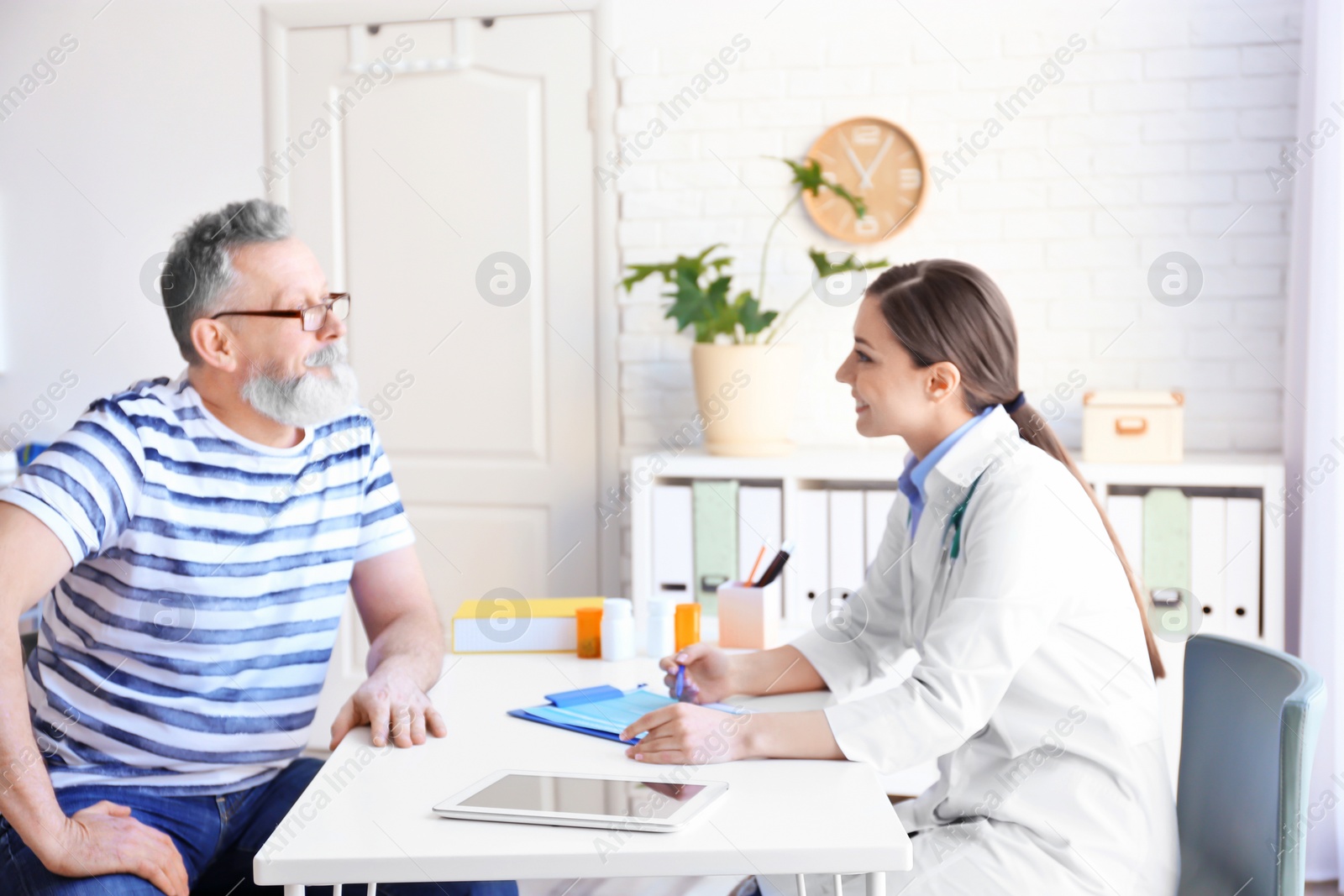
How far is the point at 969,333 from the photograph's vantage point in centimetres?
161

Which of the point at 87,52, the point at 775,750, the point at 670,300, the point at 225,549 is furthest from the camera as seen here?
the point at 87,52

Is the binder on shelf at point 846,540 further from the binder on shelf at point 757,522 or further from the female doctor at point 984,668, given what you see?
the female doctor at point 984,668

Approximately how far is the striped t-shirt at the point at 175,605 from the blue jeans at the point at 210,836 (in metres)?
0.02

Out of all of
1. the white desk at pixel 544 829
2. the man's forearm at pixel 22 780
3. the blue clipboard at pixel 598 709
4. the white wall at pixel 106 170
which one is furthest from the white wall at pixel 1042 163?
the man's forearm at pixel 22 780

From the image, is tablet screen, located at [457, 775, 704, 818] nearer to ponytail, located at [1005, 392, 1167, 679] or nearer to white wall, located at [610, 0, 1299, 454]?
ponytail, located at [1005, 392, 1167, 679]

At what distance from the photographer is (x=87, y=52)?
3674mm

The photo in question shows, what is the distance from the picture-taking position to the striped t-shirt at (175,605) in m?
1.57

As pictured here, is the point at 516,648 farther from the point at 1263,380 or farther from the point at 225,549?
the point at 1263,380

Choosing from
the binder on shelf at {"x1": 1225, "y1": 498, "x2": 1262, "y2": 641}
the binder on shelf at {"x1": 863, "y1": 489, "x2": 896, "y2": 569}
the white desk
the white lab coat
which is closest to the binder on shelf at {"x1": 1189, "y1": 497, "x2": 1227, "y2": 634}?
the binder on shelf at {"x1": 1225, "y1": 498, "x2": 1262, "y2": 641}

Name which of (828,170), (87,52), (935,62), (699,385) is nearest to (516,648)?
(699,385)

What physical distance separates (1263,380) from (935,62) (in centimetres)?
124

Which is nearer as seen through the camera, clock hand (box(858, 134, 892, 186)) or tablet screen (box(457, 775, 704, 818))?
tablet screen (box(457, 775, 704, 818))

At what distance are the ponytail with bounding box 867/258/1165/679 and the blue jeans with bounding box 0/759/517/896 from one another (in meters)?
1.00

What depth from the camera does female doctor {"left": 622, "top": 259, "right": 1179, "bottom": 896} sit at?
134cm
